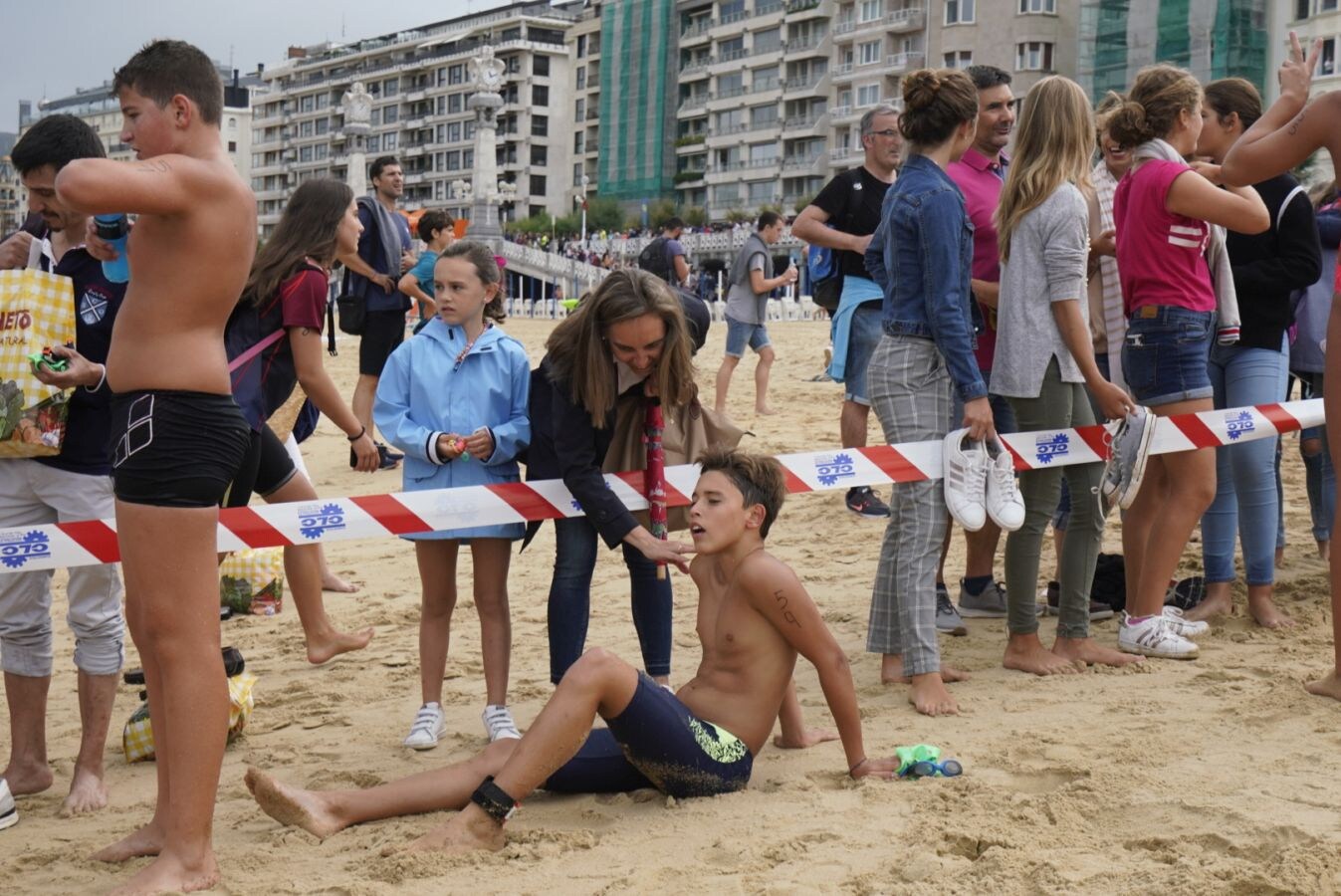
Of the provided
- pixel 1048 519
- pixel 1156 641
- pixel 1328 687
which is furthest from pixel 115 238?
pixel 1328 687

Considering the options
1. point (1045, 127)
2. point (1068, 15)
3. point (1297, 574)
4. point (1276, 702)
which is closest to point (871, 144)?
point (1045, 127)

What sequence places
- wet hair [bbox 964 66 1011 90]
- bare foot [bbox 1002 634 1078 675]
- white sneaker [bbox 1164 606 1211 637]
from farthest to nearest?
wet hair [bbox 964 66 1011 90], white sneaker [bbox 1164 606 1211 637], bare foot [bbox 1002 634 1078 675]

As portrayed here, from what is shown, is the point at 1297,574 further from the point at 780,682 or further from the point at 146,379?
the point at 146,379

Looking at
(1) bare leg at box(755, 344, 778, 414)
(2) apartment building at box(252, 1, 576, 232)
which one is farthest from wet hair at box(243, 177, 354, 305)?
(2) apartment building at box(252, 1, 576, 232)

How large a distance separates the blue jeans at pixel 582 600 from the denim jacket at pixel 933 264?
133 cm

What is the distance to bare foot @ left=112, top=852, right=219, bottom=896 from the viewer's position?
Answer: 368 cm

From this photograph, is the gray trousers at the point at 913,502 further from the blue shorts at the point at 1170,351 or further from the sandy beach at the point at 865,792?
the blue shorts at the point at 1170,351

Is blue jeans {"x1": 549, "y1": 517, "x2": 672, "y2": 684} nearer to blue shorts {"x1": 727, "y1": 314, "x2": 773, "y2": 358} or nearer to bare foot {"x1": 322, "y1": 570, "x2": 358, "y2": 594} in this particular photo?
bare foot {"x1": 322, "y1": 570, "x2": 358, "y2": 594}

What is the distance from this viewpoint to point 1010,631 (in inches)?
230

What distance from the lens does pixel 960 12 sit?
70.5 meters

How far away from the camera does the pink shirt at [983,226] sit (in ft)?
21.0

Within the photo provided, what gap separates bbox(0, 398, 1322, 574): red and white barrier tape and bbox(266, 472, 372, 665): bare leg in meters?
0.89

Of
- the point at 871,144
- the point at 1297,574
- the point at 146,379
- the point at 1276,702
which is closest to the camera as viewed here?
the point at 146,379

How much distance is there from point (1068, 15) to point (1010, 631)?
67791mm
